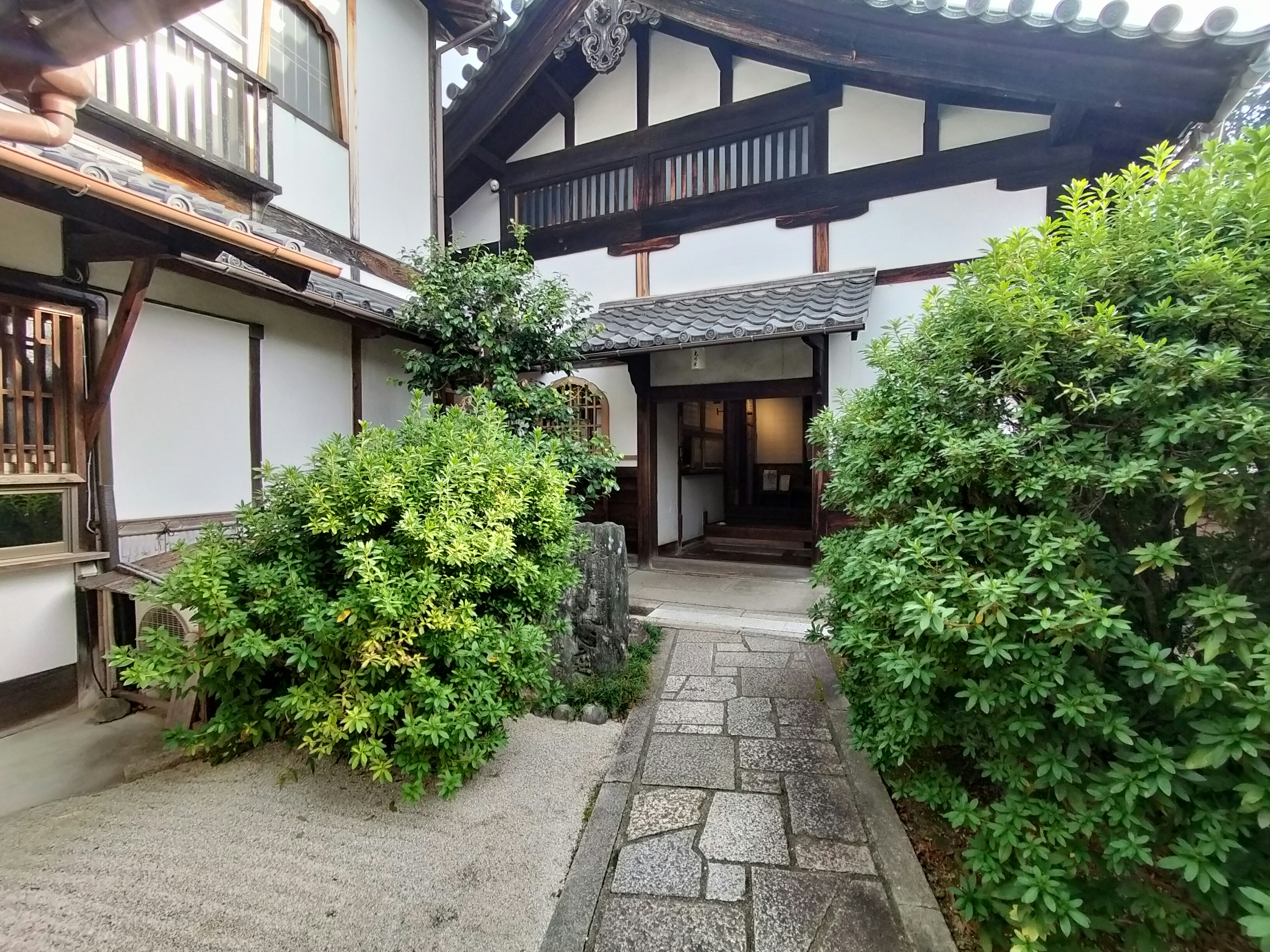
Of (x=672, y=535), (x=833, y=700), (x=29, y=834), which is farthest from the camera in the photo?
(x=672, y=535)

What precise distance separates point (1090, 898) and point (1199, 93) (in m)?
5.83

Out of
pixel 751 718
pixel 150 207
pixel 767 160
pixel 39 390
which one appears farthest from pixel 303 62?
pixel 751 718

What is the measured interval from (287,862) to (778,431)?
33.1 feet

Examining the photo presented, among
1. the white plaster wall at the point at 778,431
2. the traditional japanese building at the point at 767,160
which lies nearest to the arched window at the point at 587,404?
the traditional japanese building at the point at 767,160

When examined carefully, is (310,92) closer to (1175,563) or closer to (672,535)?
(672,535)

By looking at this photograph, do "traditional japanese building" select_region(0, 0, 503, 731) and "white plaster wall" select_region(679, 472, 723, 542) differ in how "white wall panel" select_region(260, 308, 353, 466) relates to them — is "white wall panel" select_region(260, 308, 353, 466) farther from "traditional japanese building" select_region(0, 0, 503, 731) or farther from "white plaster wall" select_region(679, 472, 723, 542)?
"white plaster wall" select_region(679, 472, 723, 542)

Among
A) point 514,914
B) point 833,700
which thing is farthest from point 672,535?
point 514,914

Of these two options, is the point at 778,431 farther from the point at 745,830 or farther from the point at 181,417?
the point at 181,417

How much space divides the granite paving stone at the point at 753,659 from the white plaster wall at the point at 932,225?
4461mm

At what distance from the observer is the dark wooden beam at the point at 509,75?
6555mm

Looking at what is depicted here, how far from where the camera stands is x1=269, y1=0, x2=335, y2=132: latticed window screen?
16.5 ft

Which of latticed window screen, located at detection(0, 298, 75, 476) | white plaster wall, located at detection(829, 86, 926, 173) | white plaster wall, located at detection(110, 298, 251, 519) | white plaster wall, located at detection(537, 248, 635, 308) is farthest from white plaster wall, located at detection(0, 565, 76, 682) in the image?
white plaster wall, located at detection(829, 86, 926, 173)

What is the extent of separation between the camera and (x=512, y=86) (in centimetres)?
690

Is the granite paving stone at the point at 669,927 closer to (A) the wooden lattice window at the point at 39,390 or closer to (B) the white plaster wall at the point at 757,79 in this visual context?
(A) the wooden lattice window at the point at 39,390
